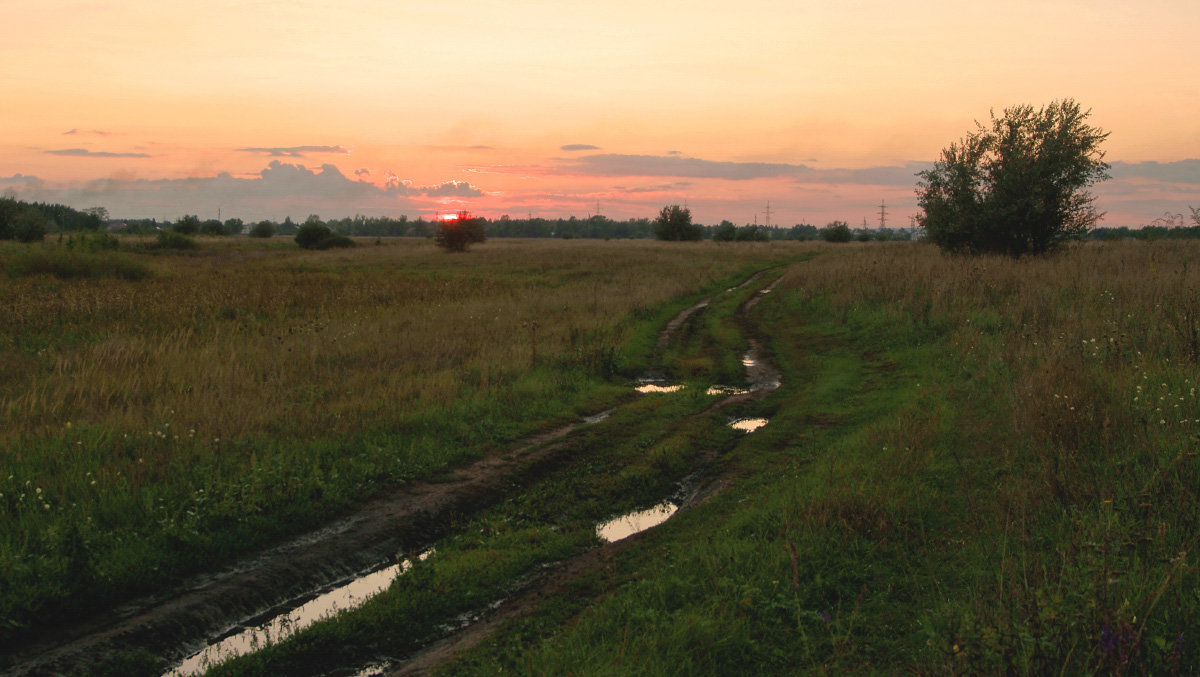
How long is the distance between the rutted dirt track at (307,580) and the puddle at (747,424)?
2.36 metres

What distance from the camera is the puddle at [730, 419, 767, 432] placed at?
10031 millimetres

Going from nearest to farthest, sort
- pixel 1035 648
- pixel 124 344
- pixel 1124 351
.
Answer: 1. pixel 1035 648
2. pixel 1124 351
3. pixel 124 344

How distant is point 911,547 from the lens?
572cm

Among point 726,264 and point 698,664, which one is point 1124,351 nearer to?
point 698,664

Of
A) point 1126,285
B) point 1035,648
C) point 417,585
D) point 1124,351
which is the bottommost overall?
point 417,585

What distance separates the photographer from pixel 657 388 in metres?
12.8

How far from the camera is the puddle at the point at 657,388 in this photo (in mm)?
12555

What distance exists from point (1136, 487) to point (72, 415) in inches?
472

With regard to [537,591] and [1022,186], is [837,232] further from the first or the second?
[537,591]

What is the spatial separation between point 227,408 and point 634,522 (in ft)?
19.4

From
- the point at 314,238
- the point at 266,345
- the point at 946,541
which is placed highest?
the point at 314,238

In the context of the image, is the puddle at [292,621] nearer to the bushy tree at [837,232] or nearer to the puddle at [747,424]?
the puddle at [747,424]

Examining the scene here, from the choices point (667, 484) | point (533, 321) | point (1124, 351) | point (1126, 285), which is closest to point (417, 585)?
point (667, 484)

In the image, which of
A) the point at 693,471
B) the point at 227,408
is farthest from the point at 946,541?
the point at 227,408
